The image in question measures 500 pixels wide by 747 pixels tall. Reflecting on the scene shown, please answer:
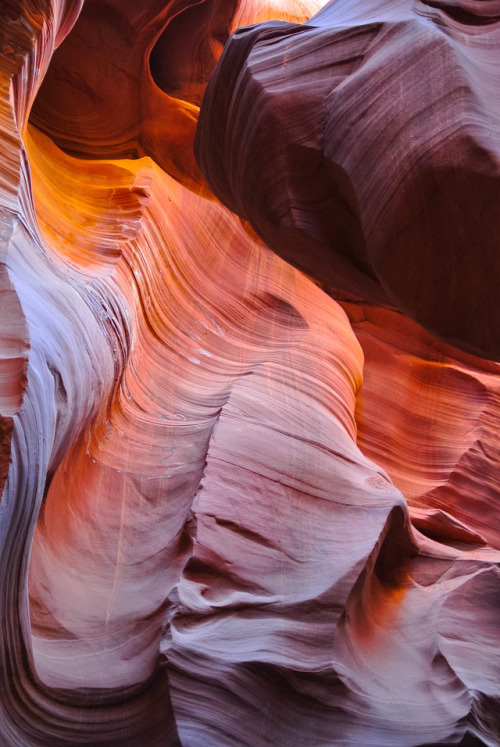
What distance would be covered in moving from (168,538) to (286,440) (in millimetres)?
916

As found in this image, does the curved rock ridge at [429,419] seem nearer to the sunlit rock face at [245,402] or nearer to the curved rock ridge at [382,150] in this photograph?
the sunlit rock face at [245,402]

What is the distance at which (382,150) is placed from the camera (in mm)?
2467

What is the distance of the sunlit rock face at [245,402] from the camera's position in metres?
2.50

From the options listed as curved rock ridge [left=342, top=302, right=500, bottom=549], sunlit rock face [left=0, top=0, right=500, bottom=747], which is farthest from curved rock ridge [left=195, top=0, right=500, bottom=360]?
curved rock ridge [left=342, top=302, right=500, bottom=549]

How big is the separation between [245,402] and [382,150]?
2.03 m

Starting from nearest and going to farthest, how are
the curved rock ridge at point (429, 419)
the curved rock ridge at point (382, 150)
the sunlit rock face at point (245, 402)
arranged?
the curved rock ridge at point (382, 150), the sunlit rock face at point (245, 402), the curved rock ridge at point (429, 419)

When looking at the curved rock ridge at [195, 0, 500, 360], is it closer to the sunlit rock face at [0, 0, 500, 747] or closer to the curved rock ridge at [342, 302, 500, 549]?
the sunlit rock face at [0, 0, 500, 747]

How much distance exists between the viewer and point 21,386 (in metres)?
2.35

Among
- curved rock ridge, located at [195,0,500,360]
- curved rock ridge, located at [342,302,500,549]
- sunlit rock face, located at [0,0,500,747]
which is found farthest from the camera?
curved rock ridge, located at [342,302,500,549]

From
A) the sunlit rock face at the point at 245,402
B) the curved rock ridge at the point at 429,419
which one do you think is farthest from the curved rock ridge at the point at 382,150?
the curved rock ridge at the point at 429,419

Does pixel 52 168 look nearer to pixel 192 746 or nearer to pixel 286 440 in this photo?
pixel 286 440

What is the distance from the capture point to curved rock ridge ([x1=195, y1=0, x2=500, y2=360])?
2377mm

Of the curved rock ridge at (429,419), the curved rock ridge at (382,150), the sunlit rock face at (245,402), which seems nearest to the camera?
the curved rock ridge at (382,150)

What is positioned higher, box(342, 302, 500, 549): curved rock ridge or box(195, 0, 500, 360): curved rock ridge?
box(195, 0, 500, 360): curved rock ridge
